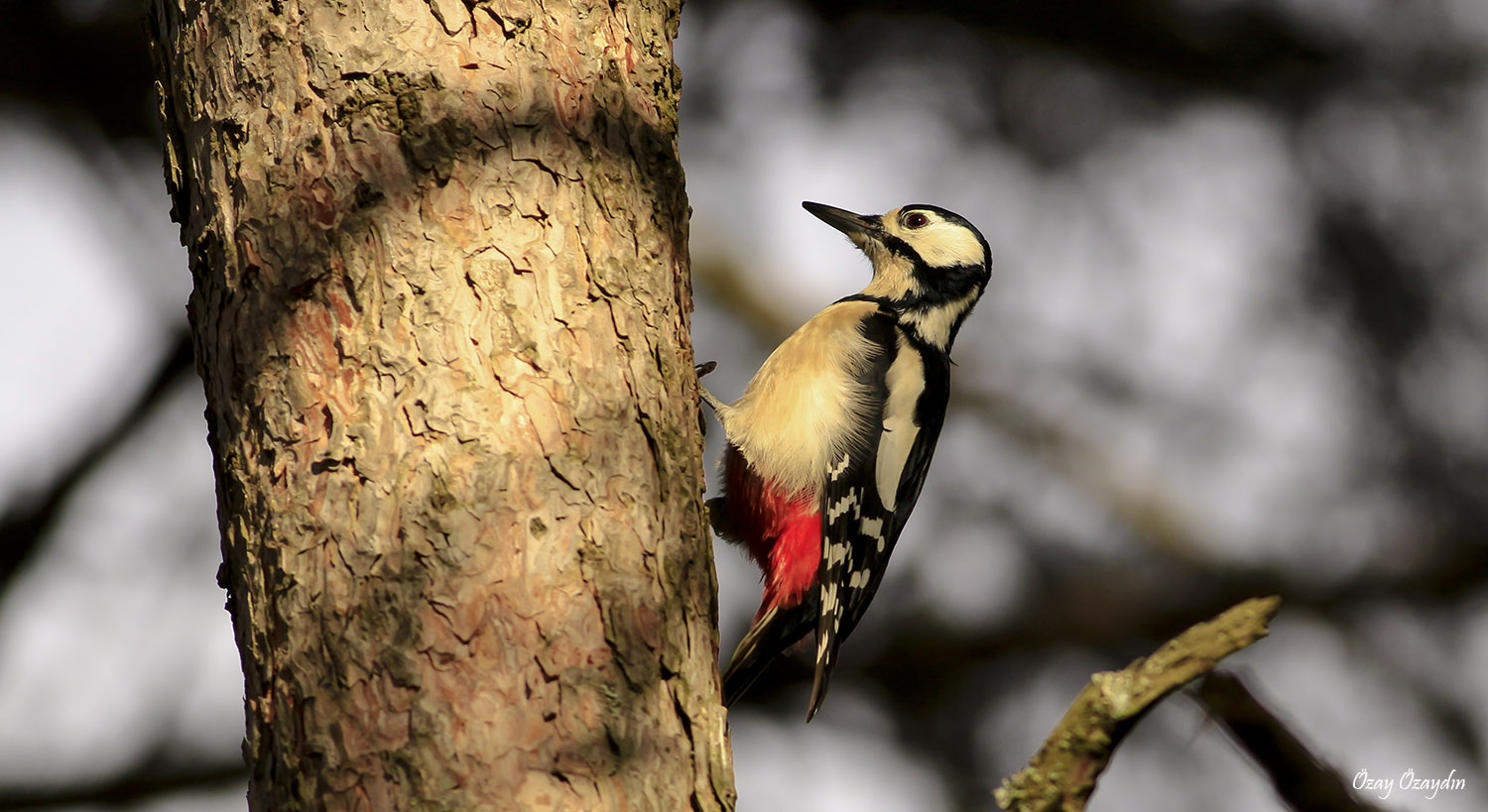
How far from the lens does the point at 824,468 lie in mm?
3391

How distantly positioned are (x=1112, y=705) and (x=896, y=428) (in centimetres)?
213

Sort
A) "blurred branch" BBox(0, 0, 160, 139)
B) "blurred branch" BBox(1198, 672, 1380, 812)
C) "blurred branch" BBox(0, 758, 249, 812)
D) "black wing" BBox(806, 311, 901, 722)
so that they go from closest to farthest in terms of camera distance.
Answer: "blurred branch" BBox(1198, 672, 1380, 812) → "black wing" BBox(806, 311, 901, 722) → "blurred branch" BBox(0, 0, 160, 139) → "blurred branch" BBox(0, 758, 249, 812)

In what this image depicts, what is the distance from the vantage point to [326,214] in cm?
182

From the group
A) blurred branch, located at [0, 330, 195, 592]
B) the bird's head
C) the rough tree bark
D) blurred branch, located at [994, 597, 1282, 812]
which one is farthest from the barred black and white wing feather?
blurred branch, located at [0, 330, 195, 592]

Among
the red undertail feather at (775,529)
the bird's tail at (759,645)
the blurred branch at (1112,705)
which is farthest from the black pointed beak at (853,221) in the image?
the blurred branch at (1112,705)

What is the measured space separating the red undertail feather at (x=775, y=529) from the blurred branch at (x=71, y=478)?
8.09 feet

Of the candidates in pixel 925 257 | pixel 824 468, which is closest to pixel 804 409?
pixel 824 468

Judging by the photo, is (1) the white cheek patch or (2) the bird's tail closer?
(2) the bird's tail

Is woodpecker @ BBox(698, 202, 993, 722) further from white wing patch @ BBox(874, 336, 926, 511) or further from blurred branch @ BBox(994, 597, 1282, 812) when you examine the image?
blurred branch @ BBox(994, 597, 1282, 812)

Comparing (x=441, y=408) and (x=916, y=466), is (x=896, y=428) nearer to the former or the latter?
(x=916, y=466)

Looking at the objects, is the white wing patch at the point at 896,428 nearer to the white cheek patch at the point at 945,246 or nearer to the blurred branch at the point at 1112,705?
the white cheek patch at the point at 945,246

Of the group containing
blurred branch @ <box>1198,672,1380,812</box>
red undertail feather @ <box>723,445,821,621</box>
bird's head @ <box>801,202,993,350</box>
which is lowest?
red undertail feather @ <box>723,445,821,621</box>

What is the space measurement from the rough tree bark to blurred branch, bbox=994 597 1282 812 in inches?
18.7

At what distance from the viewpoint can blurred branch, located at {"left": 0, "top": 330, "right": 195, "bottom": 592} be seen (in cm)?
Result: 466
